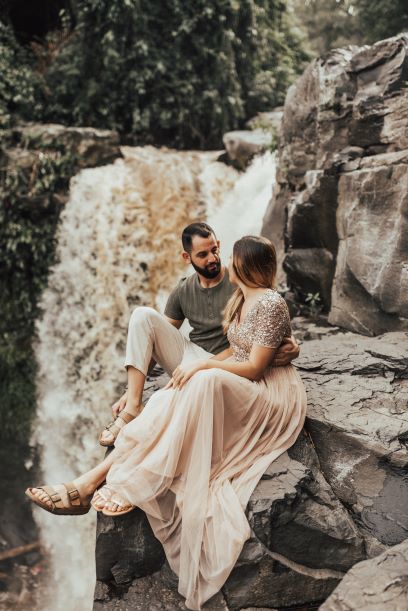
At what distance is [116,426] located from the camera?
3291mm

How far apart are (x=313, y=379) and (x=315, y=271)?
2.23 metres

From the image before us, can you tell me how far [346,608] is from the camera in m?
2.06

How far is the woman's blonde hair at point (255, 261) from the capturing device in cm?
303

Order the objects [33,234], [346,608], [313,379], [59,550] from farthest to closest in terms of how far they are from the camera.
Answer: [33,234]
[59,550]
[313,379]
[346,608]

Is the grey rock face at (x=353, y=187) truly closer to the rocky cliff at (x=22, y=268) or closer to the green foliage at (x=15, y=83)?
the rocky cliff at (x=22, y=268)

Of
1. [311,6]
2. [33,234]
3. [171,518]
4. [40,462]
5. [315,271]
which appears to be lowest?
[40,462]

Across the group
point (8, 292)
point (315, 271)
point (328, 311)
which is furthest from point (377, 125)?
point (8, 292)

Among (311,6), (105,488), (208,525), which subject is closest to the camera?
(208,525)

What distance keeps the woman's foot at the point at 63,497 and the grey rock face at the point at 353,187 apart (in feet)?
10.3

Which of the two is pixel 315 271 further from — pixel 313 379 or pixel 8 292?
pixel 8 292

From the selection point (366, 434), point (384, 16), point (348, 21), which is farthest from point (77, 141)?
point (348, 21)

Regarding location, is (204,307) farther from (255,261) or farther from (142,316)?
(255,261)

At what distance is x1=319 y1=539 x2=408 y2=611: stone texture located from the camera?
80.4 inches

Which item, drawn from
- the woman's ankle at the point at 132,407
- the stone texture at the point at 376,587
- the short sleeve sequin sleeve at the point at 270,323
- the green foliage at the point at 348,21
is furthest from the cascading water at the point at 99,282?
the green foliage at the point at 348,21
